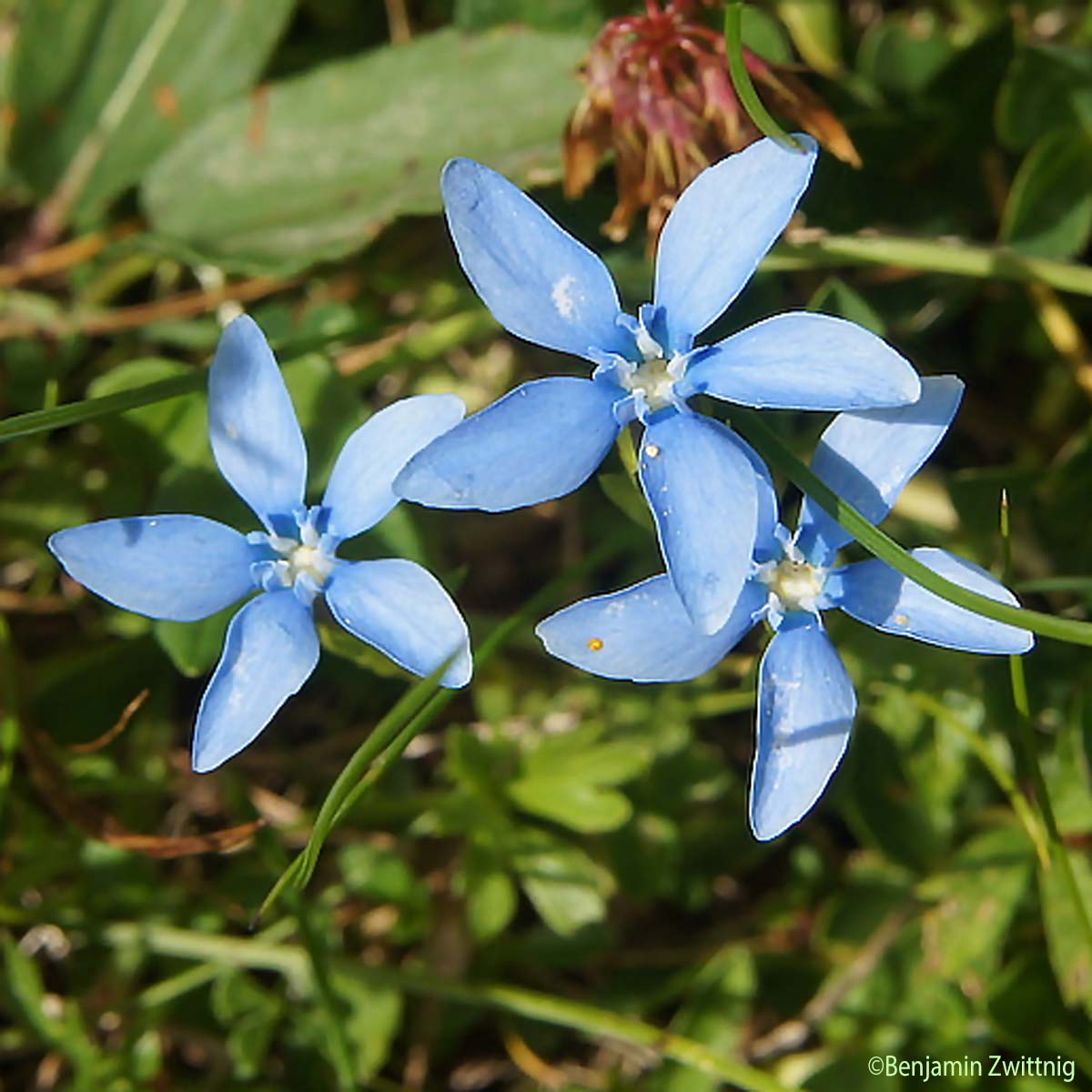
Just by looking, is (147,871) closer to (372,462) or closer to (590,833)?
(590,833)

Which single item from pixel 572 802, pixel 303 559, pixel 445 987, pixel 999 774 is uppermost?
pixel 303 559

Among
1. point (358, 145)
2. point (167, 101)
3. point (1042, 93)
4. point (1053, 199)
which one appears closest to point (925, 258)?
point (1053, 199)

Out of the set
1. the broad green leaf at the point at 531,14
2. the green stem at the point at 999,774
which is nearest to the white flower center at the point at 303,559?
the green stem at the point at 999,774

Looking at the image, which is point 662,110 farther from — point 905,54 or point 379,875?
point 379,875

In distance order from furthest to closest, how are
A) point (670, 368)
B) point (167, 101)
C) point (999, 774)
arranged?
point (167, 101)
point (999, 774)
point (670, 368)

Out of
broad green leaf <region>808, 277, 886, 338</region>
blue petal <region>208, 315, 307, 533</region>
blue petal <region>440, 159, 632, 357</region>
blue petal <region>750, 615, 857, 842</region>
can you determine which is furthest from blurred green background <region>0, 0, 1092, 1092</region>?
blue petal <region>440, 159, 632, 357</region>

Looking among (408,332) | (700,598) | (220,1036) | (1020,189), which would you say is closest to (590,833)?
(220,1036)

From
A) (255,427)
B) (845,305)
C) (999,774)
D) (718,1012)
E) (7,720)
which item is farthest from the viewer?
(718,1012)
